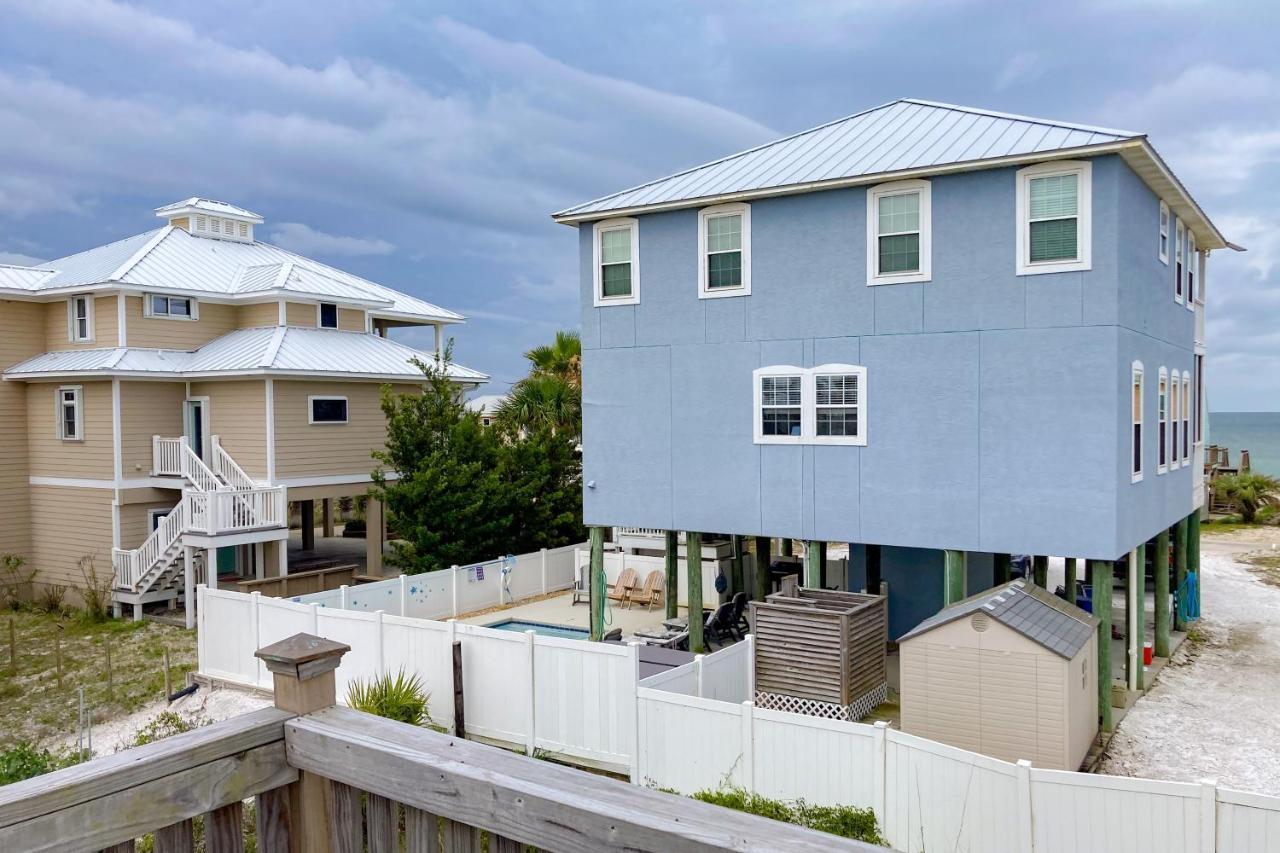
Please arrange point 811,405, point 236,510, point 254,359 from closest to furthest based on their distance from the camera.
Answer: point 811,405
point 236,510
point 254,359

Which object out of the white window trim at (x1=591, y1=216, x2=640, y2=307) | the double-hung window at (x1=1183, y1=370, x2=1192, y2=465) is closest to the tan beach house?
the white window trim at (x1=591, y1=216, x2=640, y2=307)

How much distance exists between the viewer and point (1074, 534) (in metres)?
14.0

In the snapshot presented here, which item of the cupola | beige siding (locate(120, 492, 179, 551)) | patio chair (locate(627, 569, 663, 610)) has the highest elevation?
the cupola

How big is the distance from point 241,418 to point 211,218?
9390mm

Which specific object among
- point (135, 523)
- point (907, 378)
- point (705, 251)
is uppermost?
point (705, 251)

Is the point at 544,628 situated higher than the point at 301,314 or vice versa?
the point at 301,314

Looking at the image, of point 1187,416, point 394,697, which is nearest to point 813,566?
point 394,697

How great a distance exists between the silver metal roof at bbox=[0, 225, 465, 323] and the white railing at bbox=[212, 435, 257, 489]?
4752 millimetres

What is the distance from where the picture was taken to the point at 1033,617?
41.9 ft

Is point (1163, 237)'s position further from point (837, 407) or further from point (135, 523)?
point (135, 523)

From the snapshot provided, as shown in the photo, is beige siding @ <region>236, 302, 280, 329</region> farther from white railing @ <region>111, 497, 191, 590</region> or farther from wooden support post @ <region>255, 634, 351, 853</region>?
wooden support post @ <region>255, 634, 351, 853</region>

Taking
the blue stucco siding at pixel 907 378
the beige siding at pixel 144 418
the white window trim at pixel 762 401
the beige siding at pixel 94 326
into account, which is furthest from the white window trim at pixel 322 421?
the white window trim at pixel 762 401

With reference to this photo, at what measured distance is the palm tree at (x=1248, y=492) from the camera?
39969 mm

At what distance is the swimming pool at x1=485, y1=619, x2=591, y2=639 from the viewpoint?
808 inches
